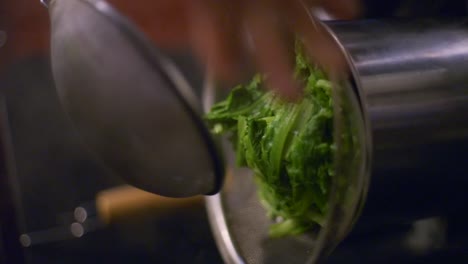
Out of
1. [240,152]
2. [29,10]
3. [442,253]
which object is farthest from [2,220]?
[442,253]

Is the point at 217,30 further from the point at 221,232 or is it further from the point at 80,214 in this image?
the point at 80,214

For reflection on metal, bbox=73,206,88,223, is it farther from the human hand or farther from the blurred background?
the human hand

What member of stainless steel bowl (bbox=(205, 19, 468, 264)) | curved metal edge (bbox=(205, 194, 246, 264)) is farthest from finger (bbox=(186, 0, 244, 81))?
curved metal edge (bbox=(205, 194, 246, 264))

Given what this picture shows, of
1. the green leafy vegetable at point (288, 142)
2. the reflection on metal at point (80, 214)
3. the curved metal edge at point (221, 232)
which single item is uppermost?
the green leafy vegetable at point (288, 142)

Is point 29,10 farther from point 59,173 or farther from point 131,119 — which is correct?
point 131,119

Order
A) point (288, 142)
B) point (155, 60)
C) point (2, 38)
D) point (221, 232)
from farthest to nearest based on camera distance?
point (2, 38) → point (221, 232) → point (288, 142) → point (155, 60)

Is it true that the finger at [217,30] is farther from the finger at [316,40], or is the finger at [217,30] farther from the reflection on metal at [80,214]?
the reflection on metal at [80,214]

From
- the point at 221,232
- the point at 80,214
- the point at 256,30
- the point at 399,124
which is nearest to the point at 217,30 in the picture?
the point at 256,30

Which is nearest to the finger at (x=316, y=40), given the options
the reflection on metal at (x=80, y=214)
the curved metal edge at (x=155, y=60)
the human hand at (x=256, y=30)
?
the human hand at (x=256, y=30)
